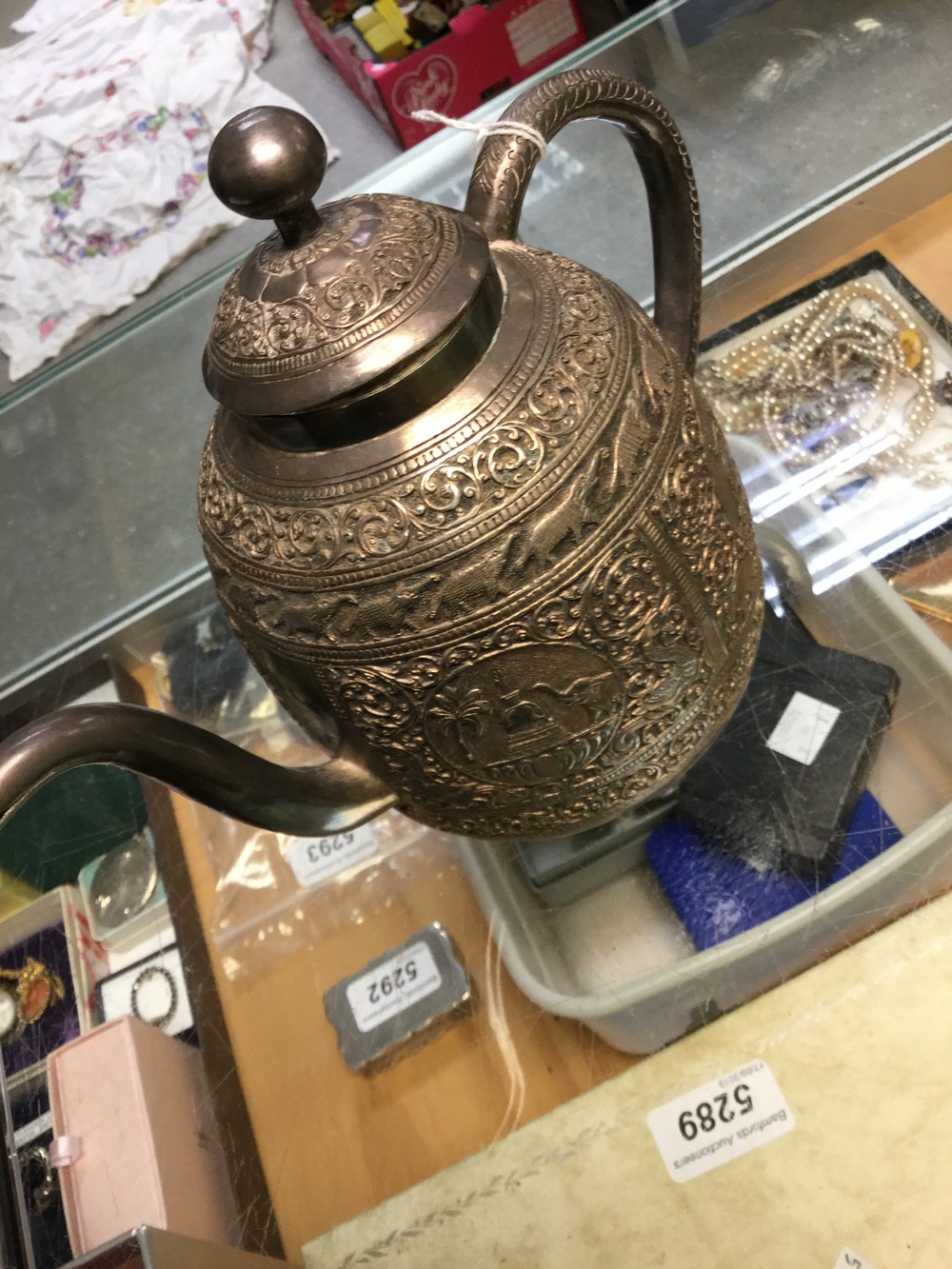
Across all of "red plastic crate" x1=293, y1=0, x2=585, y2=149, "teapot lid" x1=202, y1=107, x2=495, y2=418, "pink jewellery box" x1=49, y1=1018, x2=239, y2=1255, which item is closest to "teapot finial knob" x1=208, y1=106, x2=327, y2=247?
"teapot lid" x1=202, y1=107, x2=495, y2=418

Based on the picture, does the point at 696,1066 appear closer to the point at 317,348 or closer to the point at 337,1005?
the point at 337,1005

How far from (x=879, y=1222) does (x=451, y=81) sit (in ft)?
5.68

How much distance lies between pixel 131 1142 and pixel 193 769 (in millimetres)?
425

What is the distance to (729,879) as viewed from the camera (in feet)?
2.97

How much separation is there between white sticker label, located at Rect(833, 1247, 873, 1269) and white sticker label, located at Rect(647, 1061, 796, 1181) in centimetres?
9

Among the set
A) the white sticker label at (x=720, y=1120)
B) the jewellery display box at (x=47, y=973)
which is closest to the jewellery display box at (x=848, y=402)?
the white sticker label at (x=720, y=1120)

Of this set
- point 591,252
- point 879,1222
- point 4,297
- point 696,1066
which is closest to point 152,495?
point 591,252

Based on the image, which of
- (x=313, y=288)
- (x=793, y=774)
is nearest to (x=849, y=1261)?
(x=793, y=774)

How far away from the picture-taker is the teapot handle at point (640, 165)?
70 centimetres

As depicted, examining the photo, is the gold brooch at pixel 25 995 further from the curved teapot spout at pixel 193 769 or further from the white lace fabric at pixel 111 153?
the white lace fabric at pixel 111 153

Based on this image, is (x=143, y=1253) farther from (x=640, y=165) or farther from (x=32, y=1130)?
(x=640, y=165)

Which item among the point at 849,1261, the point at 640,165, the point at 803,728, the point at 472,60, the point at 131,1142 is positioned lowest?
the point at 849,1261

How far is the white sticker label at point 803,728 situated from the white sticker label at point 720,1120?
27cm

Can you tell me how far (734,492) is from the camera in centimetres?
68
